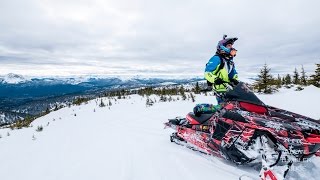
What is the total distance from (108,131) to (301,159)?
623 cm

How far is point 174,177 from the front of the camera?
4.47 m

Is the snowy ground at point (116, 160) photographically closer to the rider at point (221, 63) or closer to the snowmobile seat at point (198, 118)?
the snowmobile seat at point (198, 118)

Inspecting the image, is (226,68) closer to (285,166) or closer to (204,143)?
(204,143)

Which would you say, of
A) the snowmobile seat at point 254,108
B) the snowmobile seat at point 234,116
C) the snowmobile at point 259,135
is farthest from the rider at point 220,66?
the snowmobile seat at point 254,108

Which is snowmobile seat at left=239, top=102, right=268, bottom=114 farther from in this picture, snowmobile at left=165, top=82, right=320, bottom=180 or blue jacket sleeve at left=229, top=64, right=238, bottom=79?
blue jacket sleeve at left=229, top=64, right=238, bottom=79

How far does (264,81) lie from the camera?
17734 millimetres

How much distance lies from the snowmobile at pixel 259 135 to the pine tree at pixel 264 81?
43.6ft

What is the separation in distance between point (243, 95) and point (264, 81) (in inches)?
570

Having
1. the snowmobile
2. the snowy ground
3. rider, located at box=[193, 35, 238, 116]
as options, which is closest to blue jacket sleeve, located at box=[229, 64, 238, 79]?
rider, located at box=[193, 35, 238, 116]

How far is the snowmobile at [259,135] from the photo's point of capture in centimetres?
374

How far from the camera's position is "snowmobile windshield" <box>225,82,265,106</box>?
445 centimetres

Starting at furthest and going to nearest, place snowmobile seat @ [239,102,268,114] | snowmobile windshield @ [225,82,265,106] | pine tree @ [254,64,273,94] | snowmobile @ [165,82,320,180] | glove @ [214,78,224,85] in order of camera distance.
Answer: pine tree @ [254,64,273,94] → glove @ [214,78,224,85] → snowmobile windshield @ [225,82,265,106] → snowmobile seat @ [239,102,268,114] → snowmobile @ [165,82,320,180]

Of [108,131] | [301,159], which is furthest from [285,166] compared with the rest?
[108,131]

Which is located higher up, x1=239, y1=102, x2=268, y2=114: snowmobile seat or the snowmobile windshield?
the snowmobile windshield
